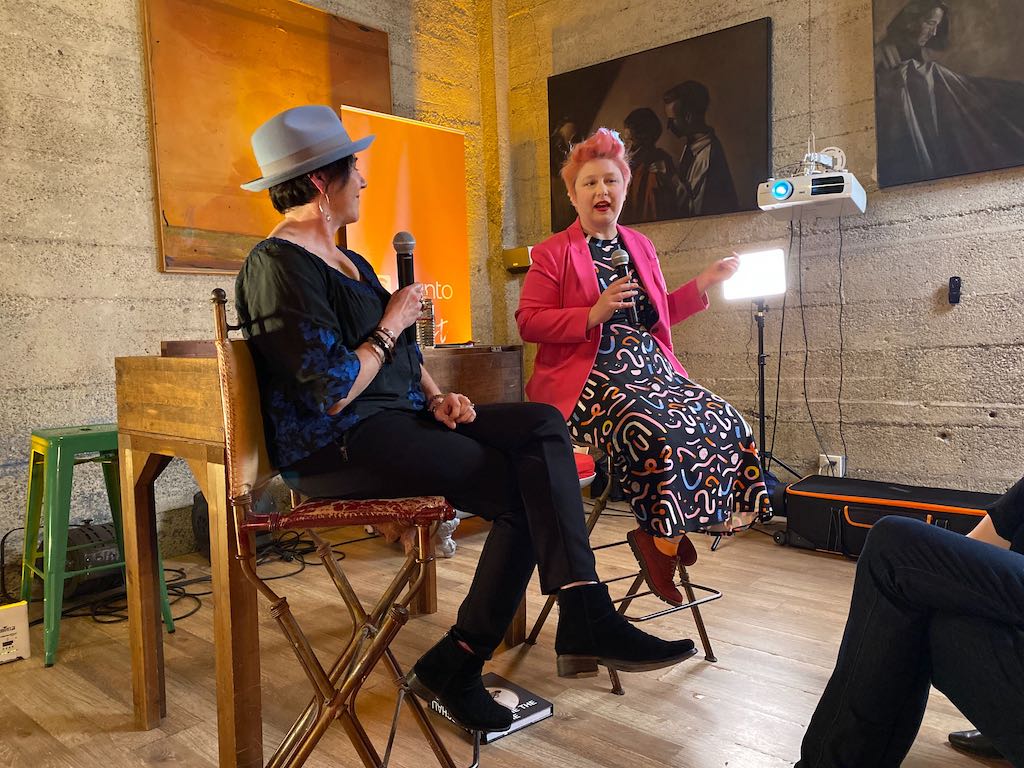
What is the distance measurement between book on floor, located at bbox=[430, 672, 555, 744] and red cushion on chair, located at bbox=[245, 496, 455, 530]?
2.05 ft

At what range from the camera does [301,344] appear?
160cm

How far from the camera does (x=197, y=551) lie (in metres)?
3.80

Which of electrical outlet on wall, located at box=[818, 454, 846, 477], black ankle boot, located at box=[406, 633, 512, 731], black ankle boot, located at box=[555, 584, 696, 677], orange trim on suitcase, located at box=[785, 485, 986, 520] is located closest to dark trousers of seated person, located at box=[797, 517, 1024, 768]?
black ankle boot, located at box=[555, 584, 696, 677]

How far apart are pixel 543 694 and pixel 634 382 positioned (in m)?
0.92

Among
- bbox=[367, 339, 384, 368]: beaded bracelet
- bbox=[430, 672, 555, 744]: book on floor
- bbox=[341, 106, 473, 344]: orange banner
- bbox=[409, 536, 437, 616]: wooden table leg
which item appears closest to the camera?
bbox=[367, 339, 384, 368]: beaded bracelet

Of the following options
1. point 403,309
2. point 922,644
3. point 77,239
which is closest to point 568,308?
point 403,309

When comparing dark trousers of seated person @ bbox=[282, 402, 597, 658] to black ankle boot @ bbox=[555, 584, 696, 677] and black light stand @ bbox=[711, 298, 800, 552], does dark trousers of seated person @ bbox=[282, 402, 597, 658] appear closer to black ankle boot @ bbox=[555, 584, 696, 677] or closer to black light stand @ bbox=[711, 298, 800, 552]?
black ankle boot @ bbox=[555, 584, 696, 677]

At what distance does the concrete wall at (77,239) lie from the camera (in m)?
3.22

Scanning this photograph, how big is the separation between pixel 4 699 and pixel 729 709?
6.70ft

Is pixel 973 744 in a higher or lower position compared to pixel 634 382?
lower

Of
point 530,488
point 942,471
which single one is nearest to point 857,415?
point 942,471

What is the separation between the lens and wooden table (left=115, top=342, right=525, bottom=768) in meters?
1.67

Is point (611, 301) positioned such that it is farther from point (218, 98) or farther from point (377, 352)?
point (218, 98)

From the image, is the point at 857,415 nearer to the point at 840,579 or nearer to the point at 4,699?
the point at 840,579
